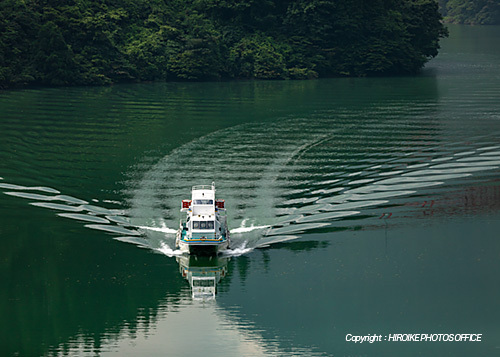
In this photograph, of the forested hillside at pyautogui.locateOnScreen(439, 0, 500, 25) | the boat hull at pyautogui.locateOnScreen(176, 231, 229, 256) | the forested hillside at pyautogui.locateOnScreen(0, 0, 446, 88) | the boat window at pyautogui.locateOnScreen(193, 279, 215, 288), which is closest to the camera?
the boat window at pyautogui.locateOnScreen(193, 279, 215, 288)

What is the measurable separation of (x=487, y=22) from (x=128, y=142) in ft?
442

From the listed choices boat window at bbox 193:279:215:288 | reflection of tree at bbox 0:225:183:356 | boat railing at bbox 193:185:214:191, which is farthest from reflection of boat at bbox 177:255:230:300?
boat railing at bbox 193:185:214:191

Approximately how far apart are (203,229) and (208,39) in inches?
2068

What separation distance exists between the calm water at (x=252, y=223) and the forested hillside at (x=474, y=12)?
11535cm

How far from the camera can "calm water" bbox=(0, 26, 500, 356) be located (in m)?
32.0

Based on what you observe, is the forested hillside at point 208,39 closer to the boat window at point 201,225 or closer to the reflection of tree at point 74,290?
the reflection of tree at point 74,290

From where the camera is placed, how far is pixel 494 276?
3606cm

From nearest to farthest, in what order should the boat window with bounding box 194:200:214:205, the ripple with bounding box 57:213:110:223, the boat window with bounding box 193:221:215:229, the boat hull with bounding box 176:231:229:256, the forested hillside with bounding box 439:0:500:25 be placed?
the boat hull with bounding box 176:231:229:256
the boat window with bounding box 193:221:215:229
the boat window with bounding box 194:200:214:205
the ripple with bounding box 57:213:110:223
the forested hillside with bounding box 439:0:500:25

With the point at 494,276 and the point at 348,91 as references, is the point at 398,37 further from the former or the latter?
the point at 494,276

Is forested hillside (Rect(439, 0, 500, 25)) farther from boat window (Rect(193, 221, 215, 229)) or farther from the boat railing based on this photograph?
boat window (Rect(193, 221, 215, 229))

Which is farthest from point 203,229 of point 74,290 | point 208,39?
point 208,39

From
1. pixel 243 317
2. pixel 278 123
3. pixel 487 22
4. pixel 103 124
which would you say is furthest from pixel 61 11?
pixel 487 22

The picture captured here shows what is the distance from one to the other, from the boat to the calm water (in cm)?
64

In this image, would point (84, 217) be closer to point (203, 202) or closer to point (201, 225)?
point (203, 202)
